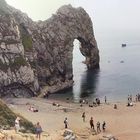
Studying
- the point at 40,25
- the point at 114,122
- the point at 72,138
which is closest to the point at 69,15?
the point at 40,25

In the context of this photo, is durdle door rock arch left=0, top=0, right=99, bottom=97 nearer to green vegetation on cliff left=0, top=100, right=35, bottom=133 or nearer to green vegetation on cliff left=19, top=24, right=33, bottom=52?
green vegetation on cliff left=19, top=24, right=33, bottom=52

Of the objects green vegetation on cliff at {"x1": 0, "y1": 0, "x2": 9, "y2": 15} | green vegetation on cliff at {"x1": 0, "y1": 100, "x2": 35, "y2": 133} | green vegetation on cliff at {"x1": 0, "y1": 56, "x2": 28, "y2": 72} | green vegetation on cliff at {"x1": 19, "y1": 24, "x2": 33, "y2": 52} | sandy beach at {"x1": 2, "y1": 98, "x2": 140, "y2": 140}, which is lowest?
sandy beach at {"x1": 2, "y1": 98, "x2": 140, "y2": 140}

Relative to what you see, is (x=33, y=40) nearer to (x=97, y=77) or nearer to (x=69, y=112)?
(x=97, y=77)

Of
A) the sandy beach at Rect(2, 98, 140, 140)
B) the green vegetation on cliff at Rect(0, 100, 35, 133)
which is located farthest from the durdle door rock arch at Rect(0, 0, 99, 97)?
the green vegetation on cliff at Rect(0, 100, 35, 133)

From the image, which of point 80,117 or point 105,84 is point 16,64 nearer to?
point 105,84

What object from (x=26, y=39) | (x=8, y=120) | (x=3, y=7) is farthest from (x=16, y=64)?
(x=8, y=120)

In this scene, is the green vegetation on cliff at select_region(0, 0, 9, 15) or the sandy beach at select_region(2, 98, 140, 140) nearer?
the sandy beach at select_region(2, 98, 140, 140)

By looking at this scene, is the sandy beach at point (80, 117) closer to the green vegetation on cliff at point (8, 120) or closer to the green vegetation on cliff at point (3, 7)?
the green vegetation on cliff at point (8, 120)
